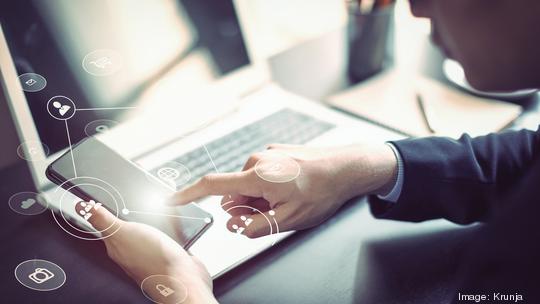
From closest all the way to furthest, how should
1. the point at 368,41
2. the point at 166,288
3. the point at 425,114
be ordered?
the point at 166,288 → the point at 425,114 → the point at 368,41

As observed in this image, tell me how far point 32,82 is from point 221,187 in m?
0.22

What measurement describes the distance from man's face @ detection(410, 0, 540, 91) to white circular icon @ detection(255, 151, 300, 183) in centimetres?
21

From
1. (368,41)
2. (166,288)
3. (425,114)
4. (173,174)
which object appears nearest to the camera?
(166,288)

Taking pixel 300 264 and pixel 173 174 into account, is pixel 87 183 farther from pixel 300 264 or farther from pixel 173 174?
pixel 300 264

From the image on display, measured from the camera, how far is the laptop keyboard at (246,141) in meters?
0.55

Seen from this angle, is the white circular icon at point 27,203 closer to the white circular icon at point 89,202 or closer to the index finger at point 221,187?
the white circular icon at point 89,202

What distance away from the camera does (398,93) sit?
2.59 ft

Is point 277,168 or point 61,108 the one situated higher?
point 61,108

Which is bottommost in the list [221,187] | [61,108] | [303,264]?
[303,264]

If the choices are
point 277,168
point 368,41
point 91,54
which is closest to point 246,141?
point 277,168

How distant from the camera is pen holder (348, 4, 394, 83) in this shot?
2.66 feet

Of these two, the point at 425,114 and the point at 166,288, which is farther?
the point at 425,114

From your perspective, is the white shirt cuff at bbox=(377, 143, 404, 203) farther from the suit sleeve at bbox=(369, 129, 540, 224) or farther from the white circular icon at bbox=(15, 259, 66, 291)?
the white circular icon at bbox=(15, 259, 66, 291)

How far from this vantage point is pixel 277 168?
515mm
